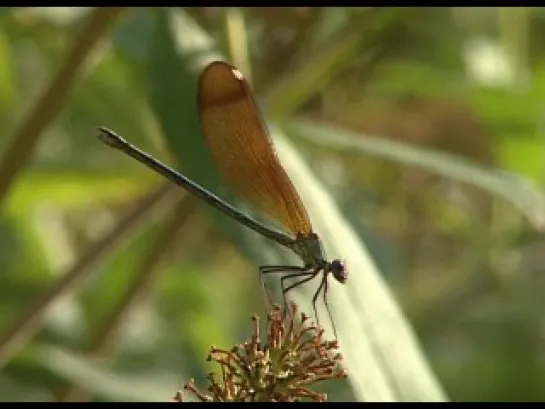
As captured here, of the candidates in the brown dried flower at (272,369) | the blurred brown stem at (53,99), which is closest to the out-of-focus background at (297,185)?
the blurred brown stem at (53,99)

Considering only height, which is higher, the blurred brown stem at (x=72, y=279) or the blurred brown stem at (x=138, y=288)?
the blurred brown stem at (x=138, y=288)

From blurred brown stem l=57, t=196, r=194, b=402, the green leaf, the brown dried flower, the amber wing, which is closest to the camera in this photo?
the brown dried flower

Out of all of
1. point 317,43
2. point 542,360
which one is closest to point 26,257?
point 317,43

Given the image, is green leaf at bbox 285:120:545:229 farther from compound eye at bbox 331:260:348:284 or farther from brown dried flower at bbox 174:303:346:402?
brown dried flower at bbox 174:303:346:402

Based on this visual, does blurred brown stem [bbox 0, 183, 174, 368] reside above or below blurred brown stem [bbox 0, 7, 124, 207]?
below

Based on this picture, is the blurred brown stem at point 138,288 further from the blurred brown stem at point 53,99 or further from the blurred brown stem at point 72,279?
the blurred brown stem at point 53,99

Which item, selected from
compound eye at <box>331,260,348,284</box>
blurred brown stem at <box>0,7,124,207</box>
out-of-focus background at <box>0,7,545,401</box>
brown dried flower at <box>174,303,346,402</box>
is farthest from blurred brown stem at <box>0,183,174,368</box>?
brown dried flower at <box>174,303,346,402</box>
